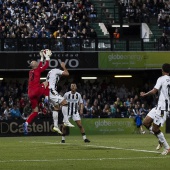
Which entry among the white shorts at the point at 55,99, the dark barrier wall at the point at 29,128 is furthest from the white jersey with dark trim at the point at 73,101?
the dark barrier wall at the point at 29,128

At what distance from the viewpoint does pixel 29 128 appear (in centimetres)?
4009

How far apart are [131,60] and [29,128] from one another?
969 centimetres

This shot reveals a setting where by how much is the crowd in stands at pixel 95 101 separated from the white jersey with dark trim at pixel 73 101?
42.3 ft

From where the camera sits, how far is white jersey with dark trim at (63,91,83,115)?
2806 centimetres

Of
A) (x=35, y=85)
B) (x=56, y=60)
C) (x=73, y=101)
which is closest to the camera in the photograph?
(x=35, y=85)

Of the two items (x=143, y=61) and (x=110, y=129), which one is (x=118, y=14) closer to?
(x=143, y=61)

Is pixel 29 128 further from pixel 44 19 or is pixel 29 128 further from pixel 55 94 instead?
pixel 55 94

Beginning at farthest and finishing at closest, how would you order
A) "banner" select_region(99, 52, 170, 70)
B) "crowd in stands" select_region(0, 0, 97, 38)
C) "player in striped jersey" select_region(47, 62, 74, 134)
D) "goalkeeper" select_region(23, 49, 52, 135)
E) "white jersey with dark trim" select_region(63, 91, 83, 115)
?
"banner" select_region(99, 52, 170, 70)
"crowd in stands" select_region(0, 0, 97, 38)
"white jersey with dark trim" select_region(63, 91, 83, 115)
"player in striped jersey" select_region(47, 62, 74, 134)
"goalkeeper" select_region(23, 49, 52, 135)

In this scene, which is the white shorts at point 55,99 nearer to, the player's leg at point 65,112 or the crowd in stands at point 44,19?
the player's leg at point 65,112

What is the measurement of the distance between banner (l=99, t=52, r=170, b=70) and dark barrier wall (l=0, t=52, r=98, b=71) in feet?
2.16

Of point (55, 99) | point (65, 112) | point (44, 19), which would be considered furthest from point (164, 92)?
point (44, 19)

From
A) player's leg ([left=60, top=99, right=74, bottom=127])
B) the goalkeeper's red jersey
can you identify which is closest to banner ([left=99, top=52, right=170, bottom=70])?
player's leg ([left=60, top=99, right=74, bottom=127])

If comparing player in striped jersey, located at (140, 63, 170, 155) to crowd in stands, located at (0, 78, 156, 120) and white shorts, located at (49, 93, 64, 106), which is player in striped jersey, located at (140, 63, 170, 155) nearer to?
white shorts, located at (49, 93, 64, 106)

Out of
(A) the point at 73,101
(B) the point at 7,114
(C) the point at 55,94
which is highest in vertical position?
(C) the point at 55,94
